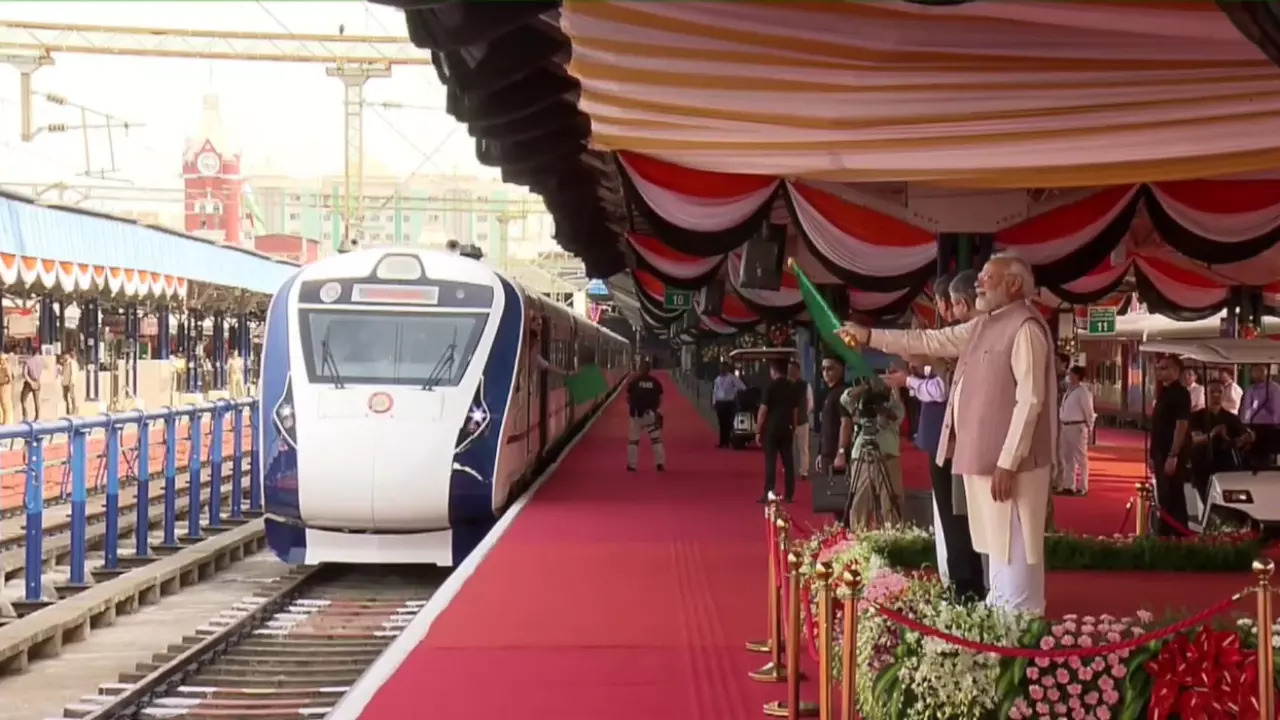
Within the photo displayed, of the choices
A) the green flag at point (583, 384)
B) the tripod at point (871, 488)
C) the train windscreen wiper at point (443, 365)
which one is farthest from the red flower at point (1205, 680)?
the green flag at point (583, 384)

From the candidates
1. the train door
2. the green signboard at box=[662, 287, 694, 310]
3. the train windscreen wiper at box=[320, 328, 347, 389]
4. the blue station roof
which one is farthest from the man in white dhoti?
the green signboard at box=[662, 287, 694, 310]

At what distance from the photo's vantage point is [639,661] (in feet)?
28.1

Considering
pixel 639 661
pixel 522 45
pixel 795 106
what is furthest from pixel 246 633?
pixel 795 106

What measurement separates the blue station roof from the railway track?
18.1 ft

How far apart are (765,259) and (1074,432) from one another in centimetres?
487

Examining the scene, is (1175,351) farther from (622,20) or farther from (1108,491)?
(622,20)

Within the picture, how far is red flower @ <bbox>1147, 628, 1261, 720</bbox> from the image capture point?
233 inches

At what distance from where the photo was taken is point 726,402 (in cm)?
2841

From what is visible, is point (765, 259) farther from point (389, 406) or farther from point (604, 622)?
point (604, 622)

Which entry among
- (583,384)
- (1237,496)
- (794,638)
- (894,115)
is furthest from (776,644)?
(583,384)

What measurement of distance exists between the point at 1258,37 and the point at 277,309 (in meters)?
11.2

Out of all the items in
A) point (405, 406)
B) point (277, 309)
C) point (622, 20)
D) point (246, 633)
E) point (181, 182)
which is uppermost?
point (181, 182)

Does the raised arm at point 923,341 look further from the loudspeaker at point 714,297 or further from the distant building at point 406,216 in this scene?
the distant building at point 406,216

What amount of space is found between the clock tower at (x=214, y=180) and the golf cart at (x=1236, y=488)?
243 ft
